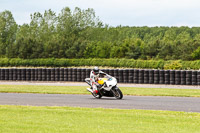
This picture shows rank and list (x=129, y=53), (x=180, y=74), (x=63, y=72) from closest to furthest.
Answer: (x=180, y=74)
(x=63, y=72)
(x=129, y=53)

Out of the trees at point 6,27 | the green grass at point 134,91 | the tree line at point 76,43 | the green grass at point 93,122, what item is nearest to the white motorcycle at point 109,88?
the green grass at point 134,91

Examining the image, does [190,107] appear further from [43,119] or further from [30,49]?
[30,49]

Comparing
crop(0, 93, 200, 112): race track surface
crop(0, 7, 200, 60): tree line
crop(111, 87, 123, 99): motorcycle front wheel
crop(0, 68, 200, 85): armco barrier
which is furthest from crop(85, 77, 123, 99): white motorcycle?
crop(0, 7, 200, 60): tree line

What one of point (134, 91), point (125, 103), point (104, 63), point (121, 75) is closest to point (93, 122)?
point (125, 103)

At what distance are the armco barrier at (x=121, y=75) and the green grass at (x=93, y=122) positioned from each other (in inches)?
711

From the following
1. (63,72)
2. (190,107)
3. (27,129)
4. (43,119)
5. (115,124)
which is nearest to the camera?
(27,129)

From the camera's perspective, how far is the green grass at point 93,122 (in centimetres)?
986

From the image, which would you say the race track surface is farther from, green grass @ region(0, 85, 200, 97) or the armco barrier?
the armco barrier

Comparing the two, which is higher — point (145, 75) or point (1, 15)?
point (1, 15)

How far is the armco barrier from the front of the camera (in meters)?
31.4

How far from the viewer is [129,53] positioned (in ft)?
302

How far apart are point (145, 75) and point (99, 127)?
2280cm

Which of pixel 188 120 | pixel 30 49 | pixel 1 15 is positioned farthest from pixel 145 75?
pixel 1 15

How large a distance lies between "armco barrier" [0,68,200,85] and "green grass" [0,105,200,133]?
18.0 meters
